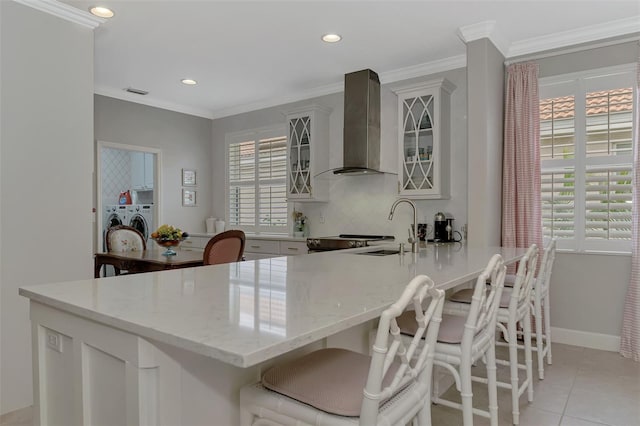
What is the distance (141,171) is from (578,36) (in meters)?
7.00

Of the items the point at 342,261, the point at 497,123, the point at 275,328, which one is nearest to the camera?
the point at 275,328

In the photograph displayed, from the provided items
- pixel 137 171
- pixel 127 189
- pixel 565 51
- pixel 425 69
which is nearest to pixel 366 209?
pixel 425 69

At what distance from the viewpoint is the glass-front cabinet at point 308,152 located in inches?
194

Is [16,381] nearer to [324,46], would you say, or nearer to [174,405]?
[174,405]

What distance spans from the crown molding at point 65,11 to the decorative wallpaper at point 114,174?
491 centimetres

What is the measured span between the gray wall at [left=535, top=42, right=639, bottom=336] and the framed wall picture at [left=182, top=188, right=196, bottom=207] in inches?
183

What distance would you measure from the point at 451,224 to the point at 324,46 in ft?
6.85

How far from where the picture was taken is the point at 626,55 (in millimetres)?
3363

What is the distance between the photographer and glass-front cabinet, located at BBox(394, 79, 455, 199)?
156 inches

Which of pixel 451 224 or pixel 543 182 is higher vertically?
pixel 543 182

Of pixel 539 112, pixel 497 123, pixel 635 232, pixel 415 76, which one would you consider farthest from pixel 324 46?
pixel 635 232

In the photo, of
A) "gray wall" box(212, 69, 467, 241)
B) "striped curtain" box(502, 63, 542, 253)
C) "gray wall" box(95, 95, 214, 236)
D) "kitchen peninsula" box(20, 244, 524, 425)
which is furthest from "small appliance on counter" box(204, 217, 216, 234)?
"kitchen peninsula" box(20, 244, 524, 425)

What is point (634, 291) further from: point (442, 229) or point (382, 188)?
point (382, 188)

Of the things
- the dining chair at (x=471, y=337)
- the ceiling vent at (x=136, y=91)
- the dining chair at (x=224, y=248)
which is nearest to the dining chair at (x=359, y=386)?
the dining chair at (x=471, y=337)
